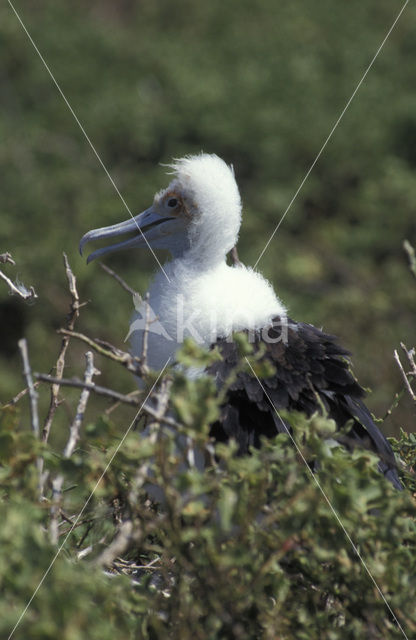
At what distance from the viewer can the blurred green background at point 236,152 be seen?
6.01 m

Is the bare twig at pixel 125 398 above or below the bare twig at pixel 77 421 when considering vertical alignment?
above

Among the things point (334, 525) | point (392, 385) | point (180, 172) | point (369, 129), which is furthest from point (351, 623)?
point (369, 129)

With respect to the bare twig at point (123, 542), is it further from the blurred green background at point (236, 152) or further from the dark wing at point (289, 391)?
the blurred green background at point (236, 152)

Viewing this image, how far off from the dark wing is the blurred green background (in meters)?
1.86

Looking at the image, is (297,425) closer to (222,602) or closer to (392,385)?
(222,602)

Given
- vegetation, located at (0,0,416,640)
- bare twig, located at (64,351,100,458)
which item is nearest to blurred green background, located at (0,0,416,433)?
vegetation, located at (0,0,416,640)

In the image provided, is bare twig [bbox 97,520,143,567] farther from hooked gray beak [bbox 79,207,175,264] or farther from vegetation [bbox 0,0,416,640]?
hooked gray beak [bbox 79,207,175,264]

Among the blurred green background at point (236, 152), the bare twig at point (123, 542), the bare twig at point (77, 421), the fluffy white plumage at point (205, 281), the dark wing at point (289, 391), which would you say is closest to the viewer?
the bare twig at point (123, 542)

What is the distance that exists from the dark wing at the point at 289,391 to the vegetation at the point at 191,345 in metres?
0.15

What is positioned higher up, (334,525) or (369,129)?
(334,525)

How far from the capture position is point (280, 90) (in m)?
7.94

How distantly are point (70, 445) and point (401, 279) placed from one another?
488 cm

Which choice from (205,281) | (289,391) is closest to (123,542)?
(289,391)

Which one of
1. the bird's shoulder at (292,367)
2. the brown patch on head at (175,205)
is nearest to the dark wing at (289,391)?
the bird's shoulder at (292,367)
